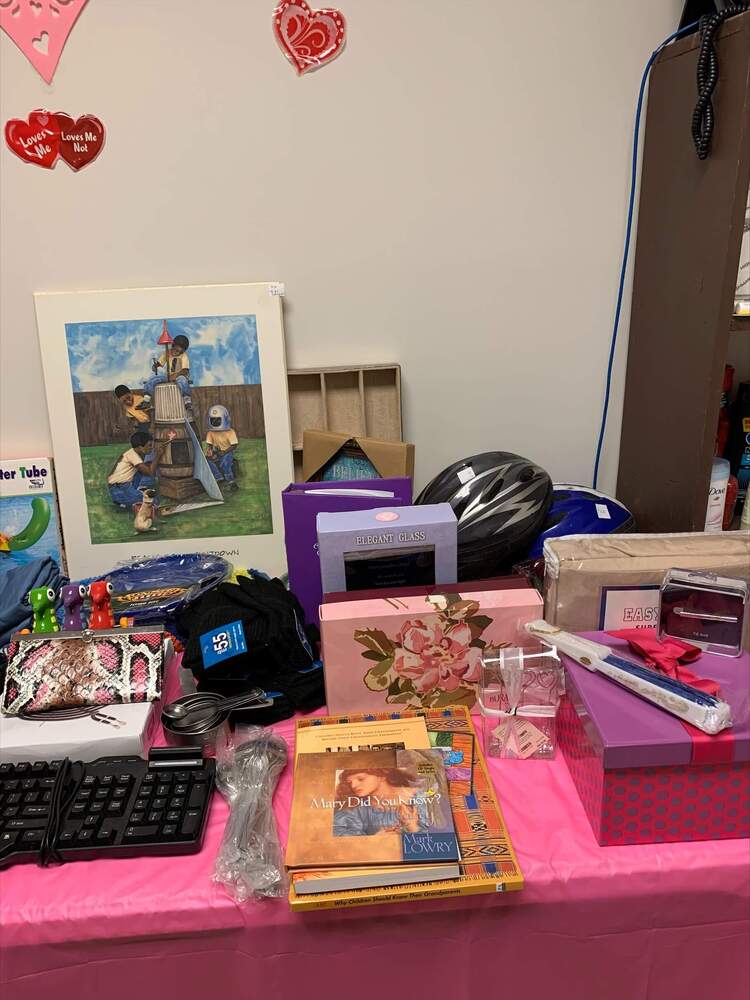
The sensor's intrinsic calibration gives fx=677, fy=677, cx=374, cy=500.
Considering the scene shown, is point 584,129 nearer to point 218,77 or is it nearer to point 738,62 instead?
point 738,62

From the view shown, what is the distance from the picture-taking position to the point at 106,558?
1.45 m

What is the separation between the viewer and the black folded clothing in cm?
100

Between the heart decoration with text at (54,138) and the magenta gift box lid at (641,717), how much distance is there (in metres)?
1.23

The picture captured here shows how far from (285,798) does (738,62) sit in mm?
1257

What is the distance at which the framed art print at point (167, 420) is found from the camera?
1343 mm

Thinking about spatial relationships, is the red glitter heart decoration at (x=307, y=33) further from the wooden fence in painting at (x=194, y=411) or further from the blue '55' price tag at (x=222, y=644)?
the blue '55' price tag at (x=222, y=644)

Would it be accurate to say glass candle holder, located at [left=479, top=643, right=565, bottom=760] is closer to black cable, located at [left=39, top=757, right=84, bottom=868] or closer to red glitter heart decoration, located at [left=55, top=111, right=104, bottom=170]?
black cable, located at [left=39, top=757, right=84, bottom=868]

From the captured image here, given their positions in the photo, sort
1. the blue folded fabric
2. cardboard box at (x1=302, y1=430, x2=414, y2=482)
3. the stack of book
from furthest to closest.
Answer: cardboard box at (x1=302, y1=430, x2=414, y2=482) < the blue folded fabric < the stack of book

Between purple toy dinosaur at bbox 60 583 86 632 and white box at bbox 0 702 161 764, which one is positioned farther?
purple toy dinosaur at bbox 60 583 86 632

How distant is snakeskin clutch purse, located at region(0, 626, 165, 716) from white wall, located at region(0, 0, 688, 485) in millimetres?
592

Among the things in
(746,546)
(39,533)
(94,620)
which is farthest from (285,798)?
(39,533)

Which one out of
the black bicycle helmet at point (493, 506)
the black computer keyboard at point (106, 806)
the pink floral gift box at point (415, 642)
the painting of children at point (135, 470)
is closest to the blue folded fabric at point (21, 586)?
the painting of children at point (135, 470)

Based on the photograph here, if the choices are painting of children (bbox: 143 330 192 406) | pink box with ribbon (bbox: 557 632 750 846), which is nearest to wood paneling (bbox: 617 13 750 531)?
pink box with ribbon (bbox: 557 632 750 846)

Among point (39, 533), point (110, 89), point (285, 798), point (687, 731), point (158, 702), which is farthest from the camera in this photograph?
point (39, 533)
